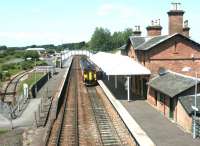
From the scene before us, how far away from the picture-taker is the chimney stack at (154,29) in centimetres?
4203

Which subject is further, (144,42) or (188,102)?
(144,42)

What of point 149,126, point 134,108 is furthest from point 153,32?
point 149,126

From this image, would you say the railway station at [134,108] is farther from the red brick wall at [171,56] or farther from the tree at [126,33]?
the tree at [126,33]

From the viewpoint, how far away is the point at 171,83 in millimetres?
27812

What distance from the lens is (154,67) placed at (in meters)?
33.8

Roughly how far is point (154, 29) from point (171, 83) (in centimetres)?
1546

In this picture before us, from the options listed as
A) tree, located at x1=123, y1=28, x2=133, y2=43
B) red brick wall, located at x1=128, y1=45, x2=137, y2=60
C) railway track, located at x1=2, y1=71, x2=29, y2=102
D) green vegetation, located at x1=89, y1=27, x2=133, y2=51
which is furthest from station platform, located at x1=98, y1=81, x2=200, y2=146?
green vegetation, located at x1=89, y1=27, x2=133, y2=51

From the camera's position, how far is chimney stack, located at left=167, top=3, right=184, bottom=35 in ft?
113

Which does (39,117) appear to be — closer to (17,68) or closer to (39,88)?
(39,88)

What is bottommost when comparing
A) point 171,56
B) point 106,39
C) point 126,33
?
point 171,56

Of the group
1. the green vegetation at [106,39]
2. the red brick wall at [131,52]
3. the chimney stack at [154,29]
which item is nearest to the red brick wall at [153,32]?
the chimney stack at [154,29]

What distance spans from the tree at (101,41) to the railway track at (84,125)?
11124 cm

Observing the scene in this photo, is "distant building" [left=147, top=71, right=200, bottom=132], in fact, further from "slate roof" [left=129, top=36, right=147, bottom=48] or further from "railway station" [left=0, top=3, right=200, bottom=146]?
"slate roof" [left=129, top=36, right=147, bottom=48]

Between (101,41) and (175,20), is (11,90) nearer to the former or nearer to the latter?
(175,20)
